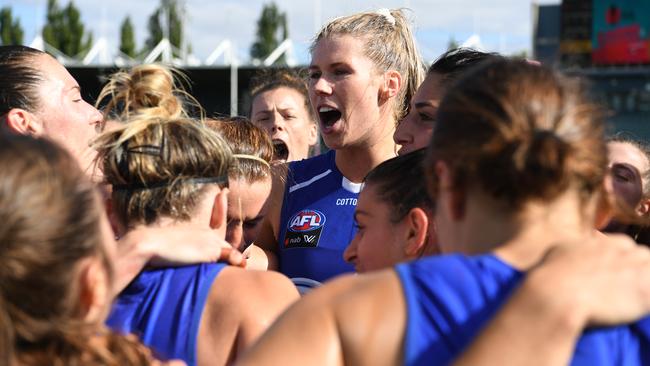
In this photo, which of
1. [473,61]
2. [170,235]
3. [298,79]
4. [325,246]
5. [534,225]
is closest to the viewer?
[534,225]

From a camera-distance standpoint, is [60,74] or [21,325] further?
[60,74]

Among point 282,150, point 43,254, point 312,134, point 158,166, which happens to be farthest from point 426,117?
point 312,134

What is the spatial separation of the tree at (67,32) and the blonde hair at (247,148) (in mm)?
56404

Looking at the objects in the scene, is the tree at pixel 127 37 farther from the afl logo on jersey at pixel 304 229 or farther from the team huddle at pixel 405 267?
the team huddle at pixel 405 267

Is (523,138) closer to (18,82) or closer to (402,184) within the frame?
(402,184)

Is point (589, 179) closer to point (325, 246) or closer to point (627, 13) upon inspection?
point (325, 246)

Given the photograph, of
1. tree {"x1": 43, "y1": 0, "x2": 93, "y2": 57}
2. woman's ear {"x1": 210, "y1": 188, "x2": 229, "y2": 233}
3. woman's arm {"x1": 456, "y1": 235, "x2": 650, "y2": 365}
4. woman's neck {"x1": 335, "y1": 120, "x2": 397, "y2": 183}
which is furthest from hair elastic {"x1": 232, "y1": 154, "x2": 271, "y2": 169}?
tree {"x1": 43, "y1": 0, "x2": 93, "y2": 57}

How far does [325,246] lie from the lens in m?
3.90

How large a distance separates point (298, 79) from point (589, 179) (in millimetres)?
5006

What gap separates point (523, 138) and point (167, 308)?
120 centimetres

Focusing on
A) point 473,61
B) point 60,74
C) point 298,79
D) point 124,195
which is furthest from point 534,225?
point 298,79

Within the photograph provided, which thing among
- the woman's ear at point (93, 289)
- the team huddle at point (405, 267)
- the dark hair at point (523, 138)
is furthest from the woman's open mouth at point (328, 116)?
the woman's ear at point (93, 289)

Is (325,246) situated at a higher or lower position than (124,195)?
lower

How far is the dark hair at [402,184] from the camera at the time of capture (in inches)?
100
